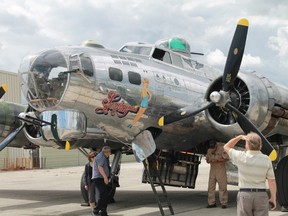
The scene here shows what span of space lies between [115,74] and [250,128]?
118 inches

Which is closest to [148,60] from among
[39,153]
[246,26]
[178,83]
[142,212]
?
[178,83]

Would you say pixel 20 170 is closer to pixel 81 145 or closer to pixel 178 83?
pixel 81 145

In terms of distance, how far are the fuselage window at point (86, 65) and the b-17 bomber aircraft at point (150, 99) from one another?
2 cm

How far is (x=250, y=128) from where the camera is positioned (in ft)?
30.0

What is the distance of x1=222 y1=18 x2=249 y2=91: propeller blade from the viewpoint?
30.7ft

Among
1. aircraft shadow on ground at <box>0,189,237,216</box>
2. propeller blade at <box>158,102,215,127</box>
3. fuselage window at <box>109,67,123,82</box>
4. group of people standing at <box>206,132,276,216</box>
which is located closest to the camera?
group of people standing at <box>206,132,276,216</box>

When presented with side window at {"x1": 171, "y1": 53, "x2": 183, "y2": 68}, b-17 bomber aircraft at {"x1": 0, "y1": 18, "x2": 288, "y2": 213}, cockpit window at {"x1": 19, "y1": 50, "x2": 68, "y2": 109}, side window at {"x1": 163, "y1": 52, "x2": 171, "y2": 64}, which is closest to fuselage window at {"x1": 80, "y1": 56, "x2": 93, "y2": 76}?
b-17 bomber aircraft at {"x1": 0, "y1": 18, "x2": 288, "y2": 213}

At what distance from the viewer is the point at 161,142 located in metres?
11.0

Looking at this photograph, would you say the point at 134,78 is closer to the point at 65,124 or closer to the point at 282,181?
the point at 65,124

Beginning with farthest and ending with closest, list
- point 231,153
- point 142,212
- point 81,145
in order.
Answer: point 81,145 < point 142,212 < point 231,153

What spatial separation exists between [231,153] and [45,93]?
4.44m

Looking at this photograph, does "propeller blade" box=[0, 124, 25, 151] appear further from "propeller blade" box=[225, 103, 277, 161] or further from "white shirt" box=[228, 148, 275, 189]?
"white shirt" box=[228, 148, 275, 189]

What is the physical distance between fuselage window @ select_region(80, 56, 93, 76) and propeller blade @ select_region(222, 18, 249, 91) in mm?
2826

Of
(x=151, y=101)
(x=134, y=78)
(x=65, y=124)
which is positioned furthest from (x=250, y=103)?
(x=65, y=124)
